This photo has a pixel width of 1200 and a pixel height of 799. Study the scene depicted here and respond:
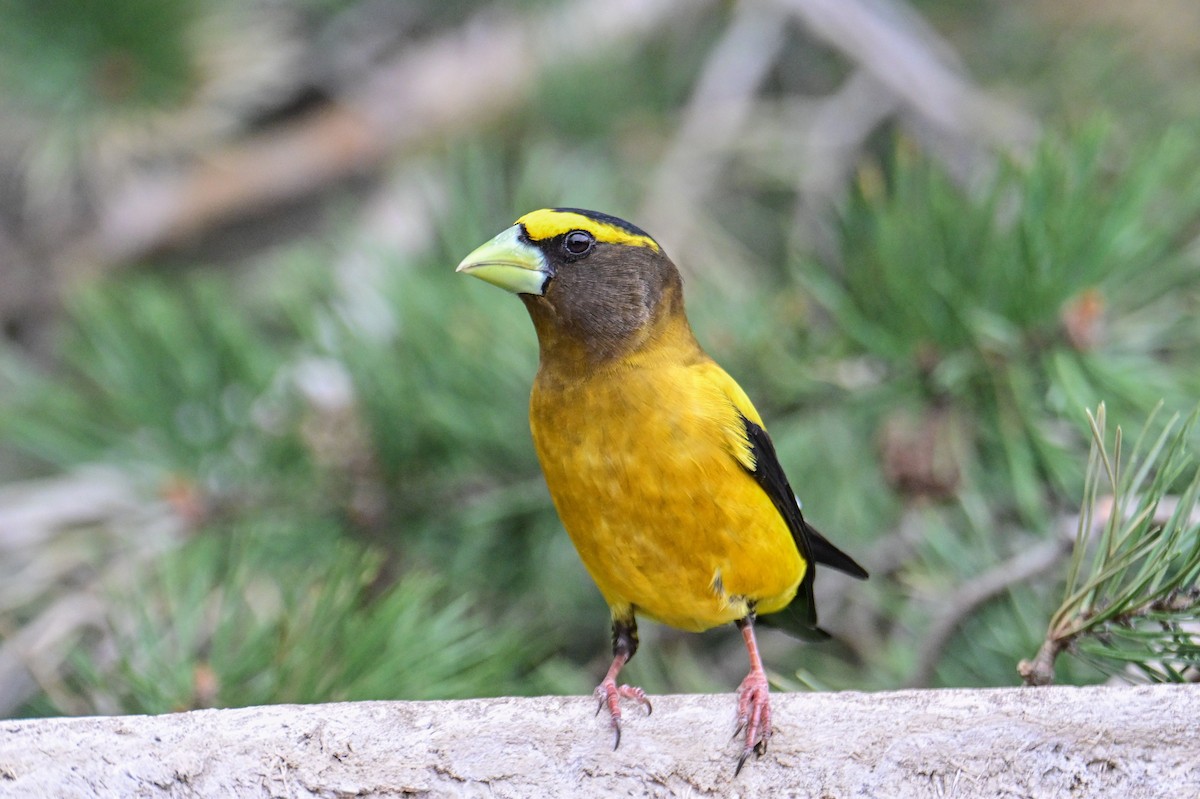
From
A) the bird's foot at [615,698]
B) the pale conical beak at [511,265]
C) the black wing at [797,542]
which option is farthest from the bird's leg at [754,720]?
the pale conical beak at [511,265]

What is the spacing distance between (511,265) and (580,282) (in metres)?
0.15

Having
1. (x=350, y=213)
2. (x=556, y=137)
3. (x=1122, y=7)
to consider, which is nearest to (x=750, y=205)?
(x=556, y=137)

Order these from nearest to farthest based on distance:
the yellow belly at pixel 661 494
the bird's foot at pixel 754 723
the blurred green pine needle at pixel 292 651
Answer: the bird's foot at pixel 754 723, the blurred green pine needle at pixel 292 651, the yellow belly at pixel 661 494

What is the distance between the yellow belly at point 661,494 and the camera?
7.85ft

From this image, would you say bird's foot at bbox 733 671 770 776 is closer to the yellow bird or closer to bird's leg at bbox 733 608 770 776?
bird's leg at bbox 733 608 770 776

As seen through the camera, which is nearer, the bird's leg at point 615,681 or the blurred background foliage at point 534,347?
the bird's leg at point 615,681

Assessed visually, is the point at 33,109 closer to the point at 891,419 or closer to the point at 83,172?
the point at 83,172

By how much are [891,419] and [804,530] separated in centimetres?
51

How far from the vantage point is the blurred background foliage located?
2508 mm

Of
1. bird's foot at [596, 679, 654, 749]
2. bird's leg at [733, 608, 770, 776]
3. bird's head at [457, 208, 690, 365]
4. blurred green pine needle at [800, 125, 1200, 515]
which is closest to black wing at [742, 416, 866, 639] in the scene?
bird's head at [457, 208, 690, 365]

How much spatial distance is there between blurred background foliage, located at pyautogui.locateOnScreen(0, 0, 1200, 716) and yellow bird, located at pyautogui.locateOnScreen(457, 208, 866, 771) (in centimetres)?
26

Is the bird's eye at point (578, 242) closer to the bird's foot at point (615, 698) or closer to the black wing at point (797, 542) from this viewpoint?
the black wing at point (797, 542)

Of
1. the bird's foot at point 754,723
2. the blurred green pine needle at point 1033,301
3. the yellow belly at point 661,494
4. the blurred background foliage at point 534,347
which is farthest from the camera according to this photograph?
the blurred green pine needle at point 1033,301

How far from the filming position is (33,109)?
13.5 ft
